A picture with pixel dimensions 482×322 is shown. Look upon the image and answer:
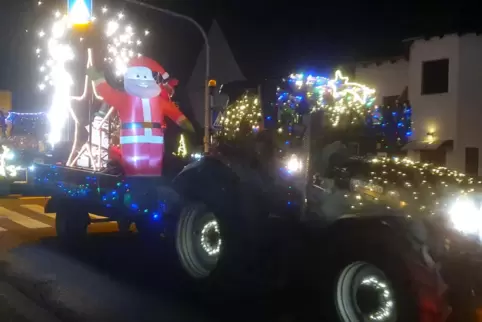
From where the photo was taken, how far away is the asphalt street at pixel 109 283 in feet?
22.3

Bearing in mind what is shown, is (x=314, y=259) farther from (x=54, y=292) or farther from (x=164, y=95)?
(x=164, y=95)

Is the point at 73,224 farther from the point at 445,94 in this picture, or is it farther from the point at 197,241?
the point at 445,94

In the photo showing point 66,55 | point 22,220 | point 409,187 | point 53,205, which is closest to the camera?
point 409,187

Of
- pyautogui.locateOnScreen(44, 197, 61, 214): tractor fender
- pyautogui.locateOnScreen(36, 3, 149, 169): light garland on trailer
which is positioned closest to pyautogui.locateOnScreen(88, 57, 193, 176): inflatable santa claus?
pyautogui.locateOnScreen(36, 3, 149, 169): light garland on trailer

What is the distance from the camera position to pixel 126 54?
10031mm

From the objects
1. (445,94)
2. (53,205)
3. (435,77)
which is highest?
(435,77)

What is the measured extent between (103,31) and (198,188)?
364cm

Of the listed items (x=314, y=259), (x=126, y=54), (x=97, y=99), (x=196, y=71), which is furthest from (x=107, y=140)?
(x=196, y=71)

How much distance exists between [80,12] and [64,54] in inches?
33.3

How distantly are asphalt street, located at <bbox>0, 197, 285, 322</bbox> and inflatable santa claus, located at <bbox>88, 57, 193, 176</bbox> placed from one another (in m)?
1.42

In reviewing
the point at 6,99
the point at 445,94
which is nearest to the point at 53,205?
the point at 445,94

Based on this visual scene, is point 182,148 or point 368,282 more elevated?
point 182,148

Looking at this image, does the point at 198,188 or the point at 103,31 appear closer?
the point at 198,188

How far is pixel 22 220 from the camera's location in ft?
45.4
